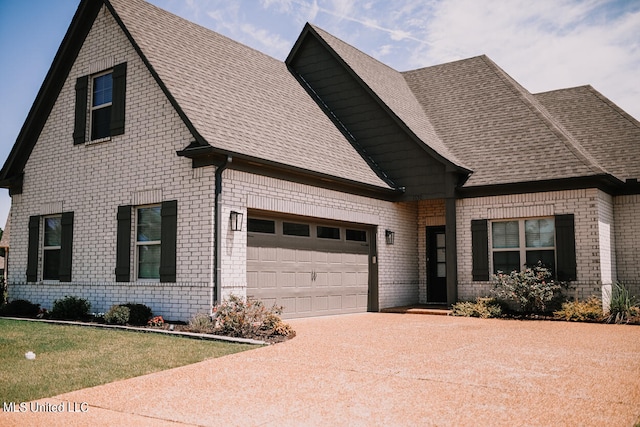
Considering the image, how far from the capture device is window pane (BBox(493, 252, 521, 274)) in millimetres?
15109

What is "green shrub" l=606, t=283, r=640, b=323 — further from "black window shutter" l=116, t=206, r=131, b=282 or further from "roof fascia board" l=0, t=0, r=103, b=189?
"roof fascia board" l=0, t=0, r=103, b=189

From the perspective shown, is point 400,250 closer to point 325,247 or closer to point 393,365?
point 325,247

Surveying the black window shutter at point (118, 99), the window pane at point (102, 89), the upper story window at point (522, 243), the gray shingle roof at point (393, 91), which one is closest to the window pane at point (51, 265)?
the black window shutter at point (118, 99)

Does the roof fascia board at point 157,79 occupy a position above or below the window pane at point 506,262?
above

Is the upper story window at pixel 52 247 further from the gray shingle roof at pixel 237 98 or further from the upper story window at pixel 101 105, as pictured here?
the gray shingle roof at pixel 237 98

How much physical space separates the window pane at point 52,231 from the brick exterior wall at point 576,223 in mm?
10348

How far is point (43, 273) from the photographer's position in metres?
14.6

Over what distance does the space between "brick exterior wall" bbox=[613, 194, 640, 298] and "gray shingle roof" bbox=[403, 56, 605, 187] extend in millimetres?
1502

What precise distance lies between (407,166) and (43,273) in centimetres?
995

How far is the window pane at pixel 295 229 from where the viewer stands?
13.2m

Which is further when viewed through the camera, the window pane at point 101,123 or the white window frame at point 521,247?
the white window frame at point 521,247

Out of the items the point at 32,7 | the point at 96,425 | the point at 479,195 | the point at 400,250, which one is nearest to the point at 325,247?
the point at 400,250

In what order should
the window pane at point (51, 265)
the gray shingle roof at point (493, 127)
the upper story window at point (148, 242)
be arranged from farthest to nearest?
the gray shingle roof at point (493, 127)
the window pane at point (51, 265)
the upper story window at point (148, 242)

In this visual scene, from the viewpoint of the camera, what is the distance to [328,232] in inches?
570
